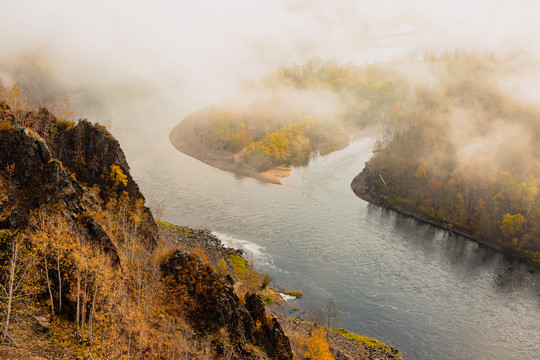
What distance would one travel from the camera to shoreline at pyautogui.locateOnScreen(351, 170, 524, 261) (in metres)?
97.2

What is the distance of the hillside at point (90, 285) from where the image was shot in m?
30.7

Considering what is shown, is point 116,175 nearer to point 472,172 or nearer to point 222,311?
point 222,311

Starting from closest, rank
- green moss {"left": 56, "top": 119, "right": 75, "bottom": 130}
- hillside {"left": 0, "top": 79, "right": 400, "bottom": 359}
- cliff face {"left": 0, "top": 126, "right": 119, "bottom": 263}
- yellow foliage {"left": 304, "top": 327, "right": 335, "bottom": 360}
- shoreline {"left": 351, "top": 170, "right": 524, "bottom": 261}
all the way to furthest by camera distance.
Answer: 1. hillside {"left": 0, "top": 79, "right": 400, "bottom": 359}
2. cliff face {"left": 0, "top": 126, "right": 119, "bottom": 263}
3. yellow foliage {"left": 304, "top": 327, "right": 335, "bottom": 360}
4. green moss {"left": 56, "top": 119, "right": 75, "bottom": 130}
5. shoreline {"left": 351, "top": 170, "right": 524, "bottom": 261}

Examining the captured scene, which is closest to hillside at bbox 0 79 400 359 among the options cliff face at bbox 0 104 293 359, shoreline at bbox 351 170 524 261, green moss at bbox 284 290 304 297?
cliff face at bbox 0 104 293 359

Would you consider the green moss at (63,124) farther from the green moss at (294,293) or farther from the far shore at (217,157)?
the far shore at (217,157)

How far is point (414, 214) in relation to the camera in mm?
115375

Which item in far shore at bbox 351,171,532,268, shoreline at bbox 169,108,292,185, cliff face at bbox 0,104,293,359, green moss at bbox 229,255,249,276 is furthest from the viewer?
shoreline at bbox 169,108,292,185

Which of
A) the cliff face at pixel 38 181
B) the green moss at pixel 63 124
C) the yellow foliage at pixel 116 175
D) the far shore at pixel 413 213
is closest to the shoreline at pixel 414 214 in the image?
the far shore at pixel 413 213

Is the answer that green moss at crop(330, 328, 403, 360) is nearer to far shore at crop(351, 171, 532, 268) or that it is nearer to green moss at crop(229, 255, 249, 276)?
green moss at crop(229, 255, 249, 276)

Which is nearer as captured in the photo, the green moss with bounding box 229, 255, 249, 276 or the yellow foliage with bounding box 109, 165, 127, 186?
the yellow foliage with bounding box 109, 165, 127, 186

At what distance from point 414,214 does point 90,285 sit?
100 metres

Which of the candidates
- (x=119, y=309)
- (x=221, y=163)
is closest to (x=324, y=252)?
(x=119, y=309)

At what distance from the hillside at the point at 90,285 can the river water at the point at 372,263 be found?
11.6 metres

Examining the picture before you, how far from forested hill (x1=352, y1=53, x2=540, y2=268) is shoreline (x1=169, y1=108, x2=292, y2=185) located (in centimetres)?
3175
